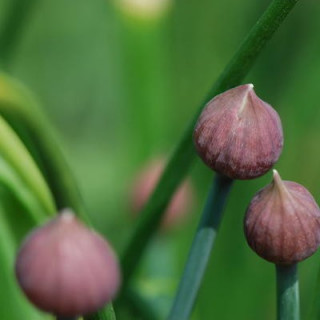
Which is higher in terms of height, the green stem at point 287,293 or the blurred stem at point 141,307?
the green stem at point 287,293

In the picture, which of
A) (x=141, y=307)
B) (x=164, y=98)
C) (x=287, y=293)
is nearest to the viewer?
(x=287, y=293)

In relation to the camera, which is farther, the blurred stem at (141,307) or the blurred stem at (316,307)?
the blurred stem at (141,307)

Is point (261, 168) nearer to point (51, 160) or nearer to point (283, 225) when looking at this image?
point (283, 225)

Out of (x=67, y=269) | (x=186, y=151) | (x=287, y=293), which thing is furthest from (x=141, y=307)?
(x=67, y=269)

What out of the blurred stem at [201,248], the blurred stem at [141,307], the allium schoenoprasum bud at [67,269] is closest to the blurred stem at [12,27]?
the blurred stem at [141,307]

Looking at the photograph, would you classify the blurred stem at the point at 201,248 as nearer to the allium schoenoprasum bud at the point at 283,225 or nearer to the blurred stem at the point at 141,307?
the allium schoenoprasum bud at the point at 283,225

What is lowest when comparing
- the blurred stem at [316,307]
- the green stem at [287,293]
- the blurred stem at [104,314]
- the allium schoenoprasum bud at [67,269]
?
the blurred stem at [316,307]
